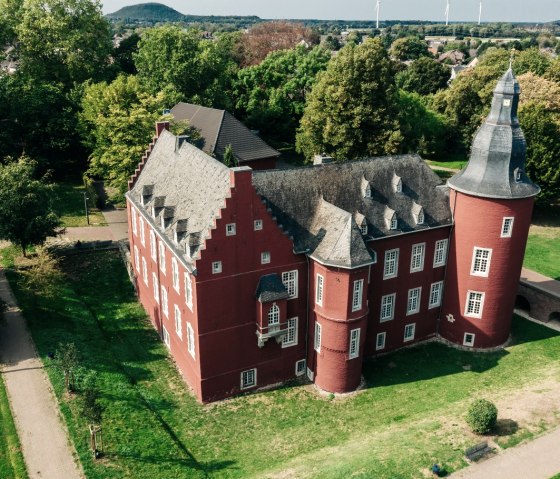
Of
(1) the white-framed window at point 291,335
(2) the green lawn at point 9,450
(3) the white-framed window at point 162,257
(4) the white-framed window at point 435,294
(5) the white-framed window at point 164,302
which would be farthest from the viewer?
(4) the white-framed window at point 435,294

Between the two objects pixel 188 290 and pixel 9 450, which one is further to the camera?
pixel 188 290

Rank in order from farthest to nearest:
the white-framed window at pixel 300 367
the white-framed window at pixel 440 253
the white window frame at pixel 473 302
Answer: the white-framed window at pixel 440 253
the white window frame at pixel 473 302
the white-framed window at pixel 300 367

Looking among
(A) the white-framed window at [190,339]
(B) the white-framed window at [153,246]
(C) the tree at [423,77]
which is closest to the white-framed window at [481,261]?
(A) the white-framed window at [190,339]

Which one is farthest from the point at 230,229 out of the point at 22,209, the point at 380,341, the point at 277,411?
the point at 22,209

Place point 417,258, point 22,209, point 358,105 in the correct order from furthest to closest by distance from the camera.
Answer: point 358,105 → point 22,209 → point 417,258

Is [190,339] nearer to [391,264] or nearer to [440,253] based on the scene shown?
[391,264]

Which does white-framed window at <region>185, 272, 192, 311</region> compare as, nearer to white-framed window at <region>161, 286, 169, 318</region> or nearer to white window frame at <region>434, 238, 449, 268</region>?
white-framed window at <region>161, 286, 169, 318</region>

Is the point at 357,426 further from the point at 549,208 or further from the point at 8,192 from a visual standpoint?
the point at 549,208

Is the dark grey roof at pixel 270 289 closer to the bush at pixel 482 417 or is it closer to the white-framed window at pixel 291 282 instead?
the white-framed window at pixel 291 282
